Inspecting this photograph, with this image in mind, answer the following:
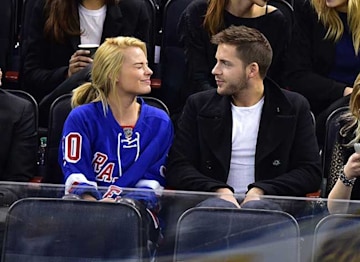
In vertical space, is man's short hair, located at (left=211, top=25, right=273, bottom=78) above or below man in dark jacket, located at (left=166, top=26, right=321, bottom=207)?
above

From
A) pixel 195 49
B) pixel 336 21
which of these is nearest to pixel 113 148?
pixel 195 49

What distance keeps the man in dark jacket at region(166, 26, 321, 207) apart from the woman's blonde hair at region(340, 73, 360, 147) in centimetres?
23

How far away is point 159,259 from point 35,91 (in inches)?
78.2

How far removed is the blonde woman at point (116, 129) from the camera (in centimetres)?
482

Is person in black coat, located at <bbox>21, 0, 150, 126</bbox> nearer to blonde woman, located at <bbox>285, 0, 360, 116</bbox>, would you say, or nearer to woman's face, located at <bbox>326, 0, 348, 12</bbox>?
blonde woman, located at <bbox>285, 0, 360, 116</bbox>

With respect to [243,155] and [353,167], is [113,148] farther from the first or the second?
[353,167]

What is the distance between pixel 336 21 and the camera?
5488 mm

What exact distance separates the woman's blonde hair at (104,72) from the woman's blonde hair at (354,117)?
1.05 m

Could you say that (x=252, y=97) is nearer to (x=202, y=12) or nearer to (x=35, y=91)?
(x=202, y=12)

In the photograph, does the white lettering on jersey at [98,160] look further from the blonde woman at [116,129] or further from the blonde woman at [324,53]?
the blonde woman at [324,53]

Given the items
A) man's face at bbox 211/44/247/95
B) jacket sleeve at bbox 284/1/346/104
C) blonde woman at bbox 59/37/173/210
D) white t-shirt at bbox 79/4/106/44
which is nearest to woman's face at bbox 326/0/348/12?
jacket sleeve at bbox 284/1/346/104

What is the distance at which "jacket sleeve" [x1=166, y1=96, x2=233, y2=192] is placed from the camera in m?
4.76

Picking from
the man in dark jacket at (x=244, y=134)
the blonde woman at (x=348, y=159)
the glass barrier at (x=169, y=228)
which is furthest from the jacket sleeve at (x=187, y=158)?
the glass barrier at (x=169, y=228)

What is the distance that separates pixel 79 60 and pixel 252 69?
3.06 ft
